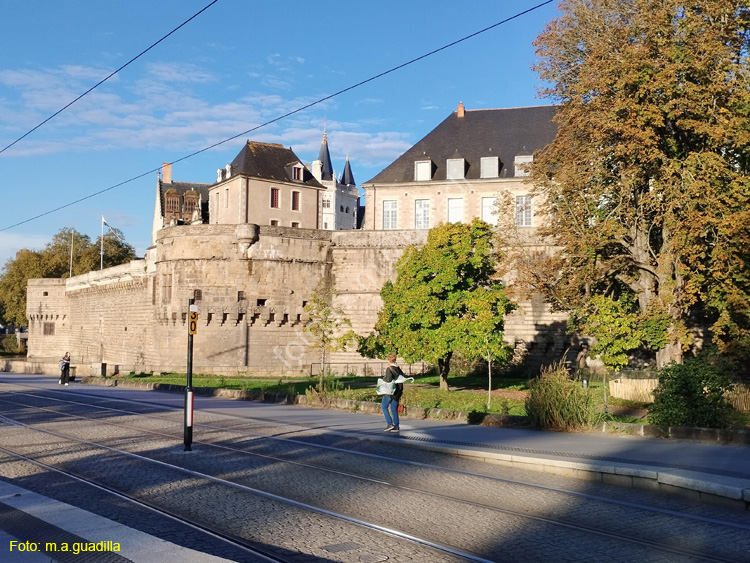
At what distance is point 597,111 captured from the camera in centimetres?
2238

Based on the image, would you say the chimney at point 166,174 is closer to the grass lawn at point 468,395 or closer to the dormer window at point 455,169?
the dormer window at point 455,169

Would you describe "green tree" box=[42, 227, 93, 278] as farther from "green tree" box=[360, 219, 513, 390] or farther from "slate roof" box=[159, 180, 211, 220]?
"green tree" box=[360, 219, 513, 390]

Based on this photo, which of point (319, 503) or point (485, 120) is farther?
point (485, 120)

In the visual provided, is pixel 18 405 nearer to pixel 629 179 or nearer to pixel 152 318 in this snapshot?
pixel 629 179

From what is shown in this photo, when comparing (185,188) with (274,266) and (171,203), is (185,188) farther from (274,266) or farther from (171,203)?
(274,266)

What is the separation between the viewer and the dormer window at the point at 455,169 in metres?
48.0

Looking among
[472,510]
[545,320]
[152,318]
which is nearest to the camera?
[472,510]

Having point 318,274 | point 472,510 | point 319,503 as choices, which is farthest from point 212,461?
point 318,274

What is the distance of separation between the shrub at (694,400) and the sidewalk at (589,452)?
754 mm

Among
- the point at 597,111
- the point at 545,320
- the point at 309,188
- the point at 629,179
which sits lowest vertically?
the point at 545,320

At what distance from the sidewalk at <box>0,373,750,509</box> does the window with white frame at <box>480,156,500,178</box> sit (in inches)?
1268

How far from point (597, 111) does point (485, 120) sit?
2893 cm

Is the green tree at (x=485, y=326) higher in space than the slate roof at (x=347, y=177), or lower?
lower

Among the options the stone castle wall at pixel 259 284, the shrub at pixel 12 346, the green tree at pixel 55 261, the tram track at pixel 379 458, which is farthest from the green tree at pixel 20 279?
the tram track at pixel 379 458
